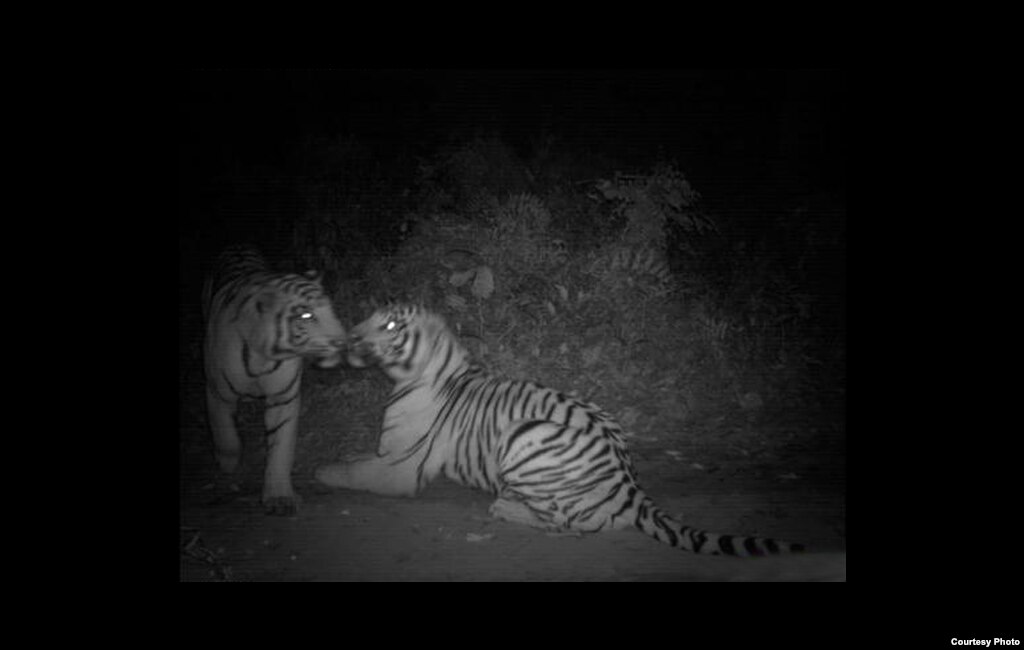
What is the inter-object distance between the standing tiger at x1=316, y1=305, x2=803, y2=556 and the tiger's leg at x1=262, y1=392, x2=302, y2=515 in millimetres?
176

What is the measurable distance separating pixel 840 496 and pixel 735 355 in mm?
804

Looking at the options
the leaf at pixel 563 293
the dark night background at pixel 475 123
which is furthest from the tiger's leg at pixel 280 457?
the leaf at pixel 563 293

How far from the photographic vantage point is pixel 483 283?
4008 mm

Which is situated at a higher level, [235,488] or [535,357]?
[535,357]

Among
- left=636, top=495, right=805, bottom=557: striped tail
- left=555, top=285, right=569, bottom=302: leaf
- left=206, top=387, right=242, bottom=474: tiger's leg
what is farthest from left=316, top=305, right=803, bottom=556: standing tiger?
left=555, top=285, right=569, bottom=302: leaf

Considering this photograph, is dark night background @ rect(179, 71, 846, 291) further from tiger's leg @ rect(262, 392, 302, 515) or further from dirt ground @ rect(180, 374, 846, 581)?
dirt ground @ rect(180, 374, 846, 581)

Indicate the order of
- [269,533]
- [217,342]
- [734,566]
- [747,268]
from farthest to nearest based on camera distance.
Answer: [747,268] < [217,342] < [269,533] < [734,566]

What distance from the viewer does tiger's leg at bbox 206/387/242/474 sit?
3.74 meters

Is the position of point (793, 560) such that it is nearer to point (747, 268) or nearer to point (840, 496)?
point (840, 496)

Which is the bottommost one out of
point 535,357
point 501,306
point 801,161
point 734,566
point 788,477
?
point 734,566

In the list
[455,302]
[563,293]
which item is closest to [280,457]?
[455,302]

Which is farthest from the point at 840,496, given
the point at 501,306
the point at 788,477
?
the point at 501,306

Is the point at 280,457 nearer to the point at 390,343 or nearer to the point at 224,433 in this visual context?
the point at 224,433

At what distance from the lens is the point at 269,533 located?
3535 mm
